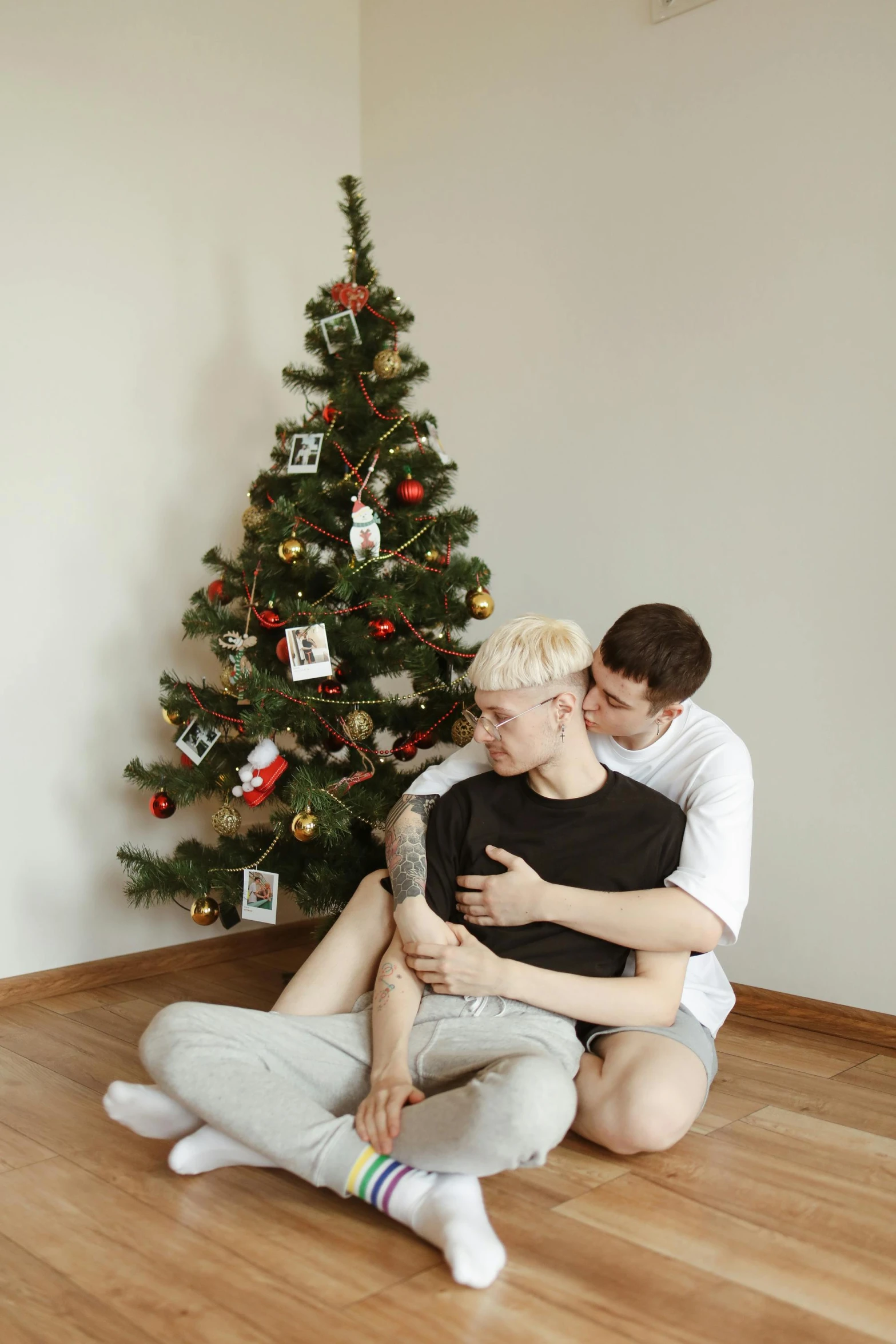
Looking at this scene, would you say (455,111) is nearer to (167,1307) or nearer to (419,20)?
(419,20)

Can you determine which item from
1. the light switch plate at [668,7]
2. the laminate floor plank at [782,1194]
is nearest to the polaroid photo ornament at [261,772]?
the laminate floor plank at [782,1194]

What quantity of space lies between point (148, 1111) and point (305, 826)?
0.69 metres

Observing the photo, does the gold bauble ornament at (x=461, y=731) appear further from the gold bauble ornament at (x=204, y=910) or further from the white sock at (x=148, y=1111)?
the white sock at (x=148, y=1111)

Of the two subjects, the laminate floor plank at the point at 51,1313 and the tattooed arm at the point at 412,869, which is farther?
the tattooed arm at the point at 412,869

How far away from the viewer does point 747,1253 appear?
1.44 m

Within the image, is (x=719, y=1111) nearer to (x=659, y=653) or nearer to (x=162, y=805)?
(x=659, y=653)

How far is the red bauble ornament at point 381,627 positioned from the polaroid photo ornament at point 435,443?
410 mm

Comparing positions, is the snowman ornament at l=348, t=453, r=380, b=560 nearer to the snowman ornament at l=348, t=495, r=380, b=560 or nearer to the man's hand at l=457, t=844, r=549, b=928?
the snowman ornament at l=348, t=495, r=380, b=560

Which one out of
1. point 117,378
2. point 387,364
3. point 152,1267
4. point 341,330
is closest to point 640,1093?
point 152,1267

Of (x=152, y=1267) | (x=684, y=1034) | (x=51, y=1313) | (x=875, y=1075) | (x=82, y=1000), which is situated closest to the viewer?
(x=51, y=1313)

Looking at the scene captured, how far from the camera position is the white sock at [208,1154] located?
1566 mm

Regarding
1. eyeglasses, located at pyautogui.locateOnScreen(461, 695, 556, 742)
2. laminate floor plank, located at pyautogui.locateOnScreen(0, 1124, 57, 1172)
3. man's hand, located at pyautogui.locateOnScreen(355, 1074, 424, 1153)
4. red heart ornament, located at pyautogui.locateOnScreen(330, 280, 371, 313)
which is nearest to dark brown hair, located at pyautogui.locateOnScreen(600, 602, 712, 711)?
eyeglasses, located at pyautogui.locateOnScreen(461, 695, 556, 742)

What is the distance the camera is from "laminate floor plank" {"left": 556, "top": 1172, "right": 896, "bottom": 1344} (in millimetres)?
1322

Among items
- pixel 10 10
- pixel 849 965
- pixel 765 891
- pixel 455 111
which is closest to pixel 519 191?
pixel 455 111
